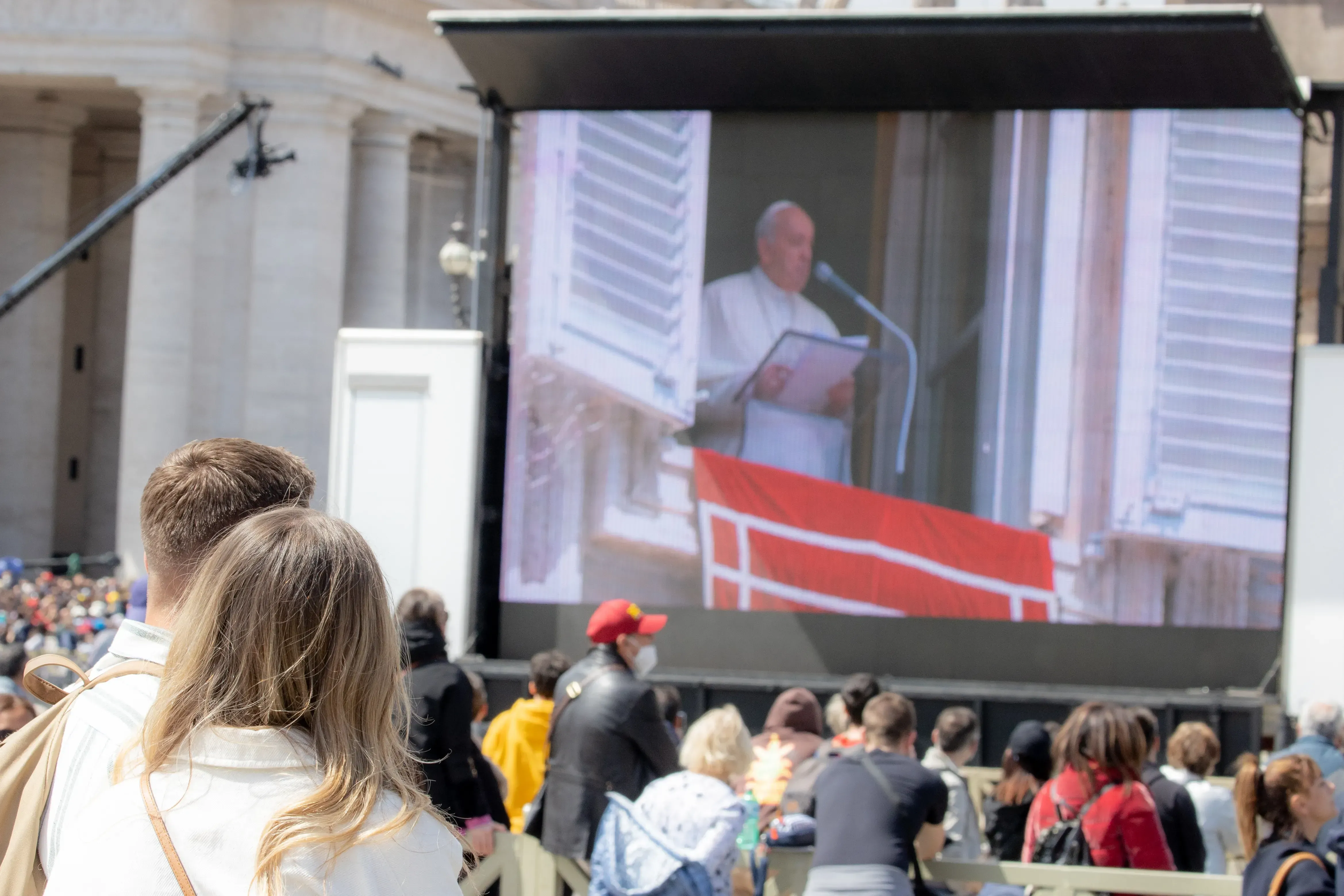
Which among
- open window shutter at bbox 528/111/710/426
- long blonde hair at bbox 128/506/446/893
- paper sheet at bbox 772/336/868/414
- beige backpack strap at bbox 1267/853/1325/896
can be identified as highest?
open window shutter at bbox 528/111/710/426

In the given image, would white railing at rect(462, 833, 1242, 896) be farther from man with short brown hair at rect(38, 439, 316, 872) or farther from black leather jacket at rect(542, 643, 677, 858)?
man with short brown hair at rect(38, 439, 316, 872)

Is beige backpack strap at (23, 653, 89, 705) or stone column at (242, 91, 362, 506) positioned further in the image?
stone column at (242, 91, 362, 506)

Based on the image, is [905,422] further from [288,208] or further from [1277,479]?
[288,208]

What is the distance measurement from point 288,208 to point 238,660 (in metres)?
27.5

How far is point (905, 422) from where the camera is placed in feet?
45.6

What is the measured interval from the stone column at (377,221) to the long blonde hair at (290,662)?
28659mm

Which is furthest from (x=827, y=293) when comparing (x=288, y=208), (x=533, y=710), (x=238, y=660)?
(x=288, y=208)

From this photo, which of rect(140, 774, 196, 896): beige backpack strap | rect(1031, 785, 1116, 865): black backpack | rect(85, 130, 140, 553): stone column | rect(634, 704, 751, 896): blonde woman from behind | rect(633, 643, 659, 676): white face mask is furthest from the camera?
rect(85, 130, 140, 553): stone column

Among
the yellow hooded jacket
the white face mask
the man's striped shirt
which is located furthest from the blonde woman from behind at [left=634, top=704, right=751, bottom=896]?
the man's striped shirt

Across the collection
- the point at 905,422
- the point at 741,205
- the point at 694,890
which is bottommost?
the point at 694,890

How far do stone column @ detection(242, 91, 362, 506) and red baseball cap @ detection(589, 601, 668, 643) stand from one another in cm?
2277

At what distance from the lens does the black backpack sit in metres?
5.99

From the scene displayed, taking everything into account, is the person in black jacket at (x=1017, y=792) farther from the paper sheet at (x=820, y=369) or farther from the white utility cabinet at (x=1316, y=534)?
the paper sheet at (x=820, y=369)

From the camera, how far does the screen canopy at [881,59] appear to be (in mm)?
12953
